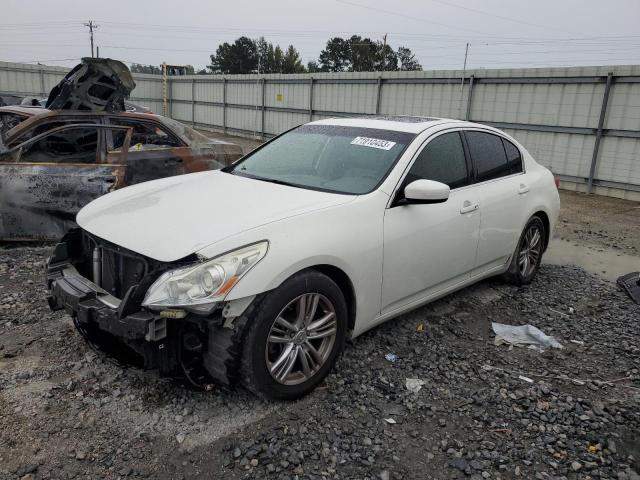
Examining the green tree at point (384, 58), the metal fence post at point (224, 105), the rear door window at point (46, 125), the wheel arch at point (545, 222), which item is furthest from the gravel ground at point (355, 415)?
the green tree at point (384, 58)

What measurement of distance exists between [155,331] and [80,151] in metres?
4.15

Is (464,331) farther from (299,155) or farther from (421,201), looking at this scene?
(299,155)

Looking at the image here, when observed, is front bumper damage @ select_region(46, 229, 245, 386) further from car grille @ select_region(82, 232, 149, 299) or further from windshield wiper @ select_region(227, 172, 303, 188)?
windshield wiper @ select_region(227, 172, 303, 188)

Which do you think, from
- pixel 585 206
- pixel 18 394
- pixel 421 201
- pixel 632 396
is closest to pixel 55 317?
pixel 18 394

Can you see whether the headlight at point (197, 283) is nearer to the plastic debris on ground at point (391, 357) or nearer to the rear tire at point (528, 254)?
the plastic debris on ground at point (391, 357)

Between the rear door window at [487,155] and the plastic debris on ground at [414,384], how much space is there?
5.97ft

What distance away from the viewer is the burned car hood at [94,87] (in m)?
6.33

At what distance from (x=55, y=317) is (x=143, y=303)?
1.89 meters

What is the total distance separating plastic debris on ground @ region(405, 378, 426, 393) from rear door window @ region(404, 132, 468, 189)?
1.31m

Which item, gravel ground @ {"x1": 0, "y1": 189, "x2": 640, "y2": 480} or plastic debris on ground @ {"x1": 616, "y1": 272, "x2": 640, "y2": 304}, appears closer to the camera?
gravel ground @ {"x1": 0, "y1": 189, "x2": 640, "y2": 480}

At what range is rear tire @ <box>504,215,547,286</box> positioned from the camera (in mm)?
5043

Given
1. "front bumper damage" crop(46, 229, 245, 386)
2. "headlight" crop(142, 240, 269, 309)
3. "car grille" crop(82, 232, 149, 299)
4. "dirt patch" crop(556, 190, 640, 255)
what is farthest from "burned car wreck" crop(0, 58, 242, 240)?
"dirt patch" crop(556, 190, 640, 255)

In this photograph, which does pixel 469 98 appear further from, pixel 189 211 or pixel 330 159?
pixel 189 211

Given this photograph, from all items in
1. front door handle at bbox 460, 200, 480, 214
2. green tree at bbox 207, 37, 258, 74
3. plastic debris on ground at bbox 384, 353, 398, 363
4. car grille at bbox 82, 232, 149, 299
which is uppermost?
green tree at bbox 207, 37, 258, 74
